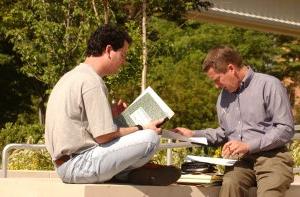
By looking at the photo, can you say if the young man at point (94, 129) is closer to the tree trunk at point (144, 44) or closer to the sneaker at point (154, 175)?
the sneaker at point (154, 175)

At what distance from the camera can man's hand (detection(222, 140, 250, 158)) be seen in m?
5.91

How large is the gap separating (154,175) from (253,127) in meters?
0.79

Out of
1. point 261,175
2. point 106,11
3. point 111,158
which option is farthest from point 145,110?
point 106,11

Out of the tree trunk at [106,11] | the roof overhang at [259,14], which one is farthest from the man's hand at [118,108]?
the roof overhang at [259,14]

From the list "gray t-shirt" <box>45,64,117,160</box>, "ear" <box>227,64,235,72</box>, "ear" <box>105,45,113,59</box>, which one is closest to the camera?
"gray t-shirt" <box>45,64,117,160</box>

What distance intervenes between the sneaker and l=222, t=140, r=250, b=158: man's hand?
36cm

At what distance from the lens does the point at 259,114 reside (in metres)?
6.16

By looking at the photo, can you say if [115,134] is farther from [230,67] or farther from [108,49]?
[230,67]

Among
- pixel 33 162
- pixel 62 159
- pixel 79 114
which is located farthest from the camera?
pixel 33 162

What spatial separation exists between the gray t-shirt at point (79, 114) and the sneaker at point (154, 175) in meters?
0.42

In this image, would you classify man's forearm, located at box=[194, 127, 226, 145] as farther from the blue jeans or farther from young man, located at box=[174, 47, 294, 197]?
the blue jeans

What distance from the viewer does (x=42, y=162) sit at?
561 inches

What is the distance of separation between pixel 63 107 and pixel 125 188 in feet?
2.15

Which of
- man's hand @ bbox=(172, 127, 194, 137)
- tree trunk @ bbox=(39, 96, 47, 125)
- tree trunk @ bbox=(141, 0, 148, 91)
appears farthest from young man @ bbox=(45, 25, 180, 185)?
tree trunk @ bbox=(39, 96, 47, 125)
